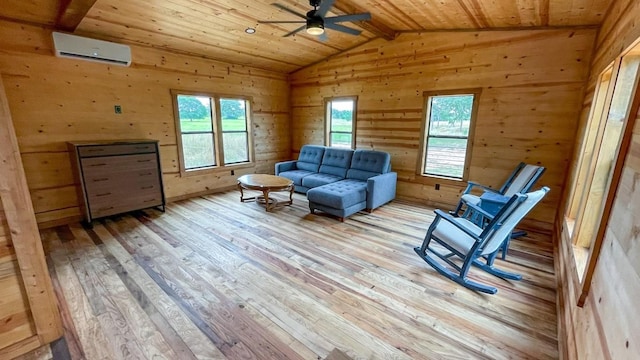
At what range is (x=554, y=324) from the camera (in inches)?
75.5

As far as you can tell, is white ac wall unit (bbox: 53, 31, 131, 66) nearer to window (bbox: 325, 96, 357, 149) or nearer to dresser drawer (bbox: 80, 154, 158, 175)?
dresser drawer (bbox: 80, 154, 158, 175)

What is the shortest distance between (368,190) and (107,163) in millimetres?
3675

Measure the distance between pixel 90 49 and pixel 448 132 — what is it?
5.26 metres

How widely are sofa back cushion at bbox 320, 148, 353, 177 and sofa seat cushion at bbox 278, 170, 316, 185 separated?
34cm

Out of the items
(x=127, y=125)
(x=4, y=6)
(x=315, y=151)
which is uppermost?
(x=4, y=6)

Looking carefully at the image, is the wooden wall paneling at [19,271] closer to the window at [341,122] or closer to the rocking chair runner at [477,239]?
the rocking chair runner at [477,239]

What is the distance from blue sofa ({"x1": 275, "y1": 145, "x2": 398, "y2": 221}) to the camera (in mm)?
3895

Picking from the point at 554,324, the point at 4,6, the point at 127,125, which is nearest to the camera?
the point at 554,324

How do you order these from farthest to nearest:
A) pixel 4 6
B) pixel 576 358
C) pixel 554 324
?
pixel 4 6 < pixel 554 324 < pixel 576 358

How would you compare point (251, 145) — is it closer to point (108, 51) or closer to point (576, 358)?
point (108, 51)

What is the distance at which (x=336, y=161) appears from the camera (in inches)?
202

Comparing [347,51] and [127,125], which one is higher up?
[347,51]

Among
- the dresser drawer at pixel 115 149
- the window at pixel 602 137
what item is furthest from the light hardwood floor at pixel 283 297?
the dresser drawer at pixel 115 149

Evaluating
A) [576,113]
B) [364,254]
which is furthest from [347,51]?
[364,254]
